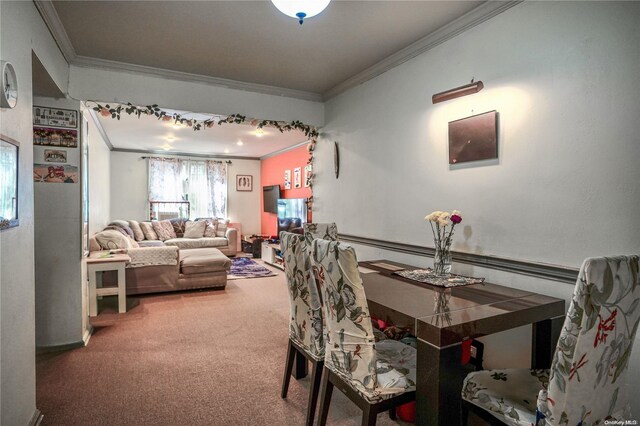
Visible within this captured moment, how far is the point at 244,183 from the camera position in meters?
9.22

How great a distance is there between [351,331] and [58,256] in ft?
9.00

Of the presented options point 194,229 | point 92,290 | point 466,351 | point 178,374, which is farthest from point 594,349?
point 194,229

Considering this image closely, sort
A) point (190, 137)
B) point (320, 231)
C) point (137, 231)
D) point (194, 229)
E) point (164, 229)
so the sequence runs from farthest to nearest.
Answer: point (194, 229)
point (164, 229)
point (137, 231)
point (190, 137)
point (320, 231)

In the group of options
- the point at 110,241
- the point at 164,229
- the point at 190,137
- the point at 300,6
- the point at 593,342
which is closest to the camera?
the point at 593,342

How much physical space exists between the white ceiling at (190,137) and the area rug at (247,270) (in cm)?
242

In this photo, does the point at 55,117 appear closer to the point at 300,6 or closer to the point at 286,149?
the point at 300,6

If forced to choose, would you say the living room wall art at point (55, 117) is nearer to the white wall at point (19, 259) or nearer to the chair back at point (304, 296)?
the white wall at point (19, 259)

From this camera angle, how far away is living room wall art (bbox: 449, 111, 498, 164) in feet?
7.44

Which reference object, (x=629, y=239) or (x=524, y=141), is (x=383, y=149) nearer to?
(x=524, y=141)

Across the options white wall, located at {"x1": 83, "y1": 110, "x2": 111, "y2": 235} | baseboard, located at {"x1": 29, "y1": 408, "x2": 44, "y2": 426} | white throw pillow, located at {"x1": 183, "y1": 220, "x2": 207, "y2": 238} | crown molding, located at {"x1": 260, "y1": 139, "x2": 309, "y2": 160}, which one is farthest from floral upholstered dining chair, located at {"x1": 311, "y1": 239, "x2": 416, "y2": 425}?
white throw pillow, located at {"x1": 183, "y1": 220, "x2": 207, "y2": 238}

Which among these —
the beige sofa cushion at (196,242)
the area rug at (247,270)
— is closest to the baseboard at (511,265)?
the area rug at (247,270)

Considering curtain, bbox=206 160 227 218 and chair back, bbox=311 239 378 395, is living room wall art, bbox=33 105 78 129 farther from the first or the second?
curtain, bbox=206 160 227 218

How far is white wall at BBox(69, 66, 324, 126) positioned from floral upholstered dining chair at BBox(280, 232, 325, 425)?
7.19 feet

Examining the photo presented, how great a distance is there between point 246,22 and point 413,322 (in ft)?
7.40
